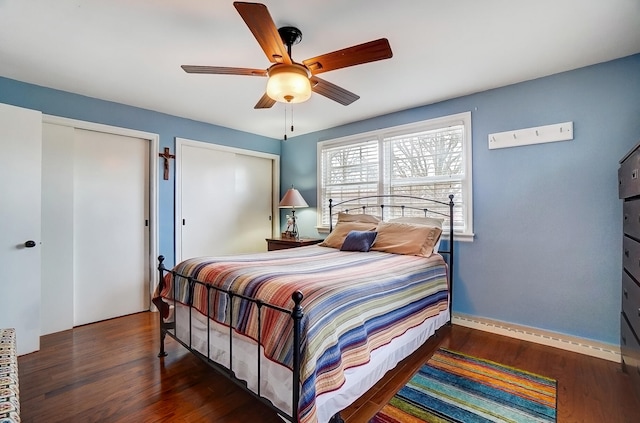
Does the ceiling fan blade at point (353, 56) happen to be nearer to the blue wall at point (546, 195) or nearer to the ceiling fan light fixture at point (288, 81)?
the ceiling fan light fixture at point (288, 81)

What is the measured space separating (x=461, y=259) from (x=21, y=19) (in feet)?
12.9

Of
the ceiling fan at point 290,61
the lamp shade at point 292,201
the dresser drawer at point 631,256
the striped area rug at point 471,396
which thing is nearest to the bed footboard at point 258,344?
the striped area rug at point 471,396

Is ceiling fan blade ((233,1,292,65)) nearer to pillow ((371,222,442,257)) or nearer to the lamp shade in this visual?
pillow ((371,222,442,257))

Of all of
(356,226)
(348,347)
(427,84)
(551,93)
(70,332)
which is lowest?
(70,332)

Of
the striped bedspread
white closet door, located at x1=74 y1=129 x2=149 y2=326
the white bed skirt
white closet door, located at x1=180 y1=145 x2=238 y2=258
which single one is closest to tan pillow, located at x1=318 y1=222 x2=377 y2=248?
the striped bedspread

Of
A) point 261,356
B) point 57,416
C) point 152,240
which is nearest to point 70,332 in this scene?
point 152,240

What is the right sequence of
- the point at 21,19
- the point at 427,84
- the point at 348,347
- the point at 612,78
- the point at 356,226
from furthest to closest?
the point at 356,226
the point at 427,84
the point at 612,78
the point at 21,19
the point at 348,347

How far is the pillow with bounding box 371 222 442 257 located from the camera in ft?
8.96

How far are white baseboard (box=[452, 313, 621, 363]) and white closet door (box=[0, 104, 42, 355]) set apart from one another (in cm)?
389

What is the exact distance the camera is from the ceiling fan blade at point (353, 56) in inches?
63.0

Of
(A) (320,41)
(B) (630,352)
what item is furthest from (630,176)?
(A) (320,41)

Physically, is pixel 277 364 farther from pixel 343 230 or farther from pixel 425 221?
pixel 425 221

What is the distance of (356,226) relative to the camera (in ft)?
11.0

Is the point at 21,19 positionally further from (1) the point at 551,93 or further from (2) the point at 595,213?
(2) the point at 595,213
